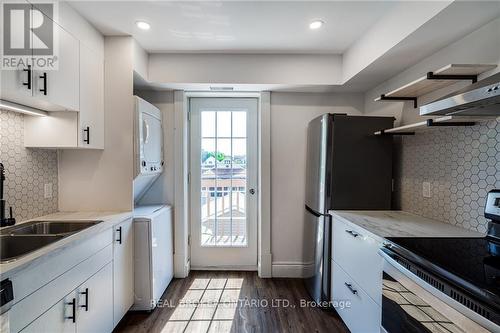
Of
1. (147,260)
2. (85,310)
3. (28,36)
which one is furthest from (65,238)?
(28,36)

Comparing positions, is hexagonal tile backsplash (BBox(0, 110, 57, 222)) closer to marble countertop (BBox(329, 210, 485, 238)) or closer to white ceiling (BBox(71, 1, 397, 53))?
white ceiling (BBox(71, 1, 397, 53))

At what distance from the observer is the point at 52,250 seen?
4.09ft

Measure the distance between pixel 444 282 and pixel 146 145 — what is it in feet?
7.51

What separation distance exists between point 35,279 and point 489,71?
2671 millimetres

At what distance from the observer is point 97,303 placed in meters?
1.66

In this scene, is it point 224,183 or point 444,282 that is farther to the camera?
point 224,183

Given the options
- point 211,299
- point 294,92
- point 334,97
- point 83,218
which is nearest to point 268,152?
point 294,92

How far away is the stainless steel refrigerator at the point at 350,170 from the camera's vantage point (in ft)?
7.28

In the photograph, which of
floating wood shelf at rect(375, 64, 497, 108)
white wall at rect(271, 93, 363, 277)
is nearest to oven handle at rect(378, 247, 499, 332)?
floating wood shelf at rect(375, 64, 497, 108)

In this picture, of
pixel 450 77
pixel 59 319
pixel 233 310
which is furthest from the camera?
pixel 233 310

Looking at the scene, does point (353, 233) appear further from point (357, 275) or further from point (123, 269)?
point (123, 269)

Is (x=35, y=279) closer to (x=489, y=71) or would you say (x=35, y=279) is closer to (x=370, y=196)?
(x=370, y=196)

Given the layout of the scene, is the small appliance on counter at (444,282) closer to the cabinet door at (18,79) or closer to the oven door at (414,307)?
the oven door at (414,307)

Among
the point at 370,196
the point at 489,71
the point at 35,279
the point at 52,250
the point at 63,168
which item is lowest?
the point at 35,279
